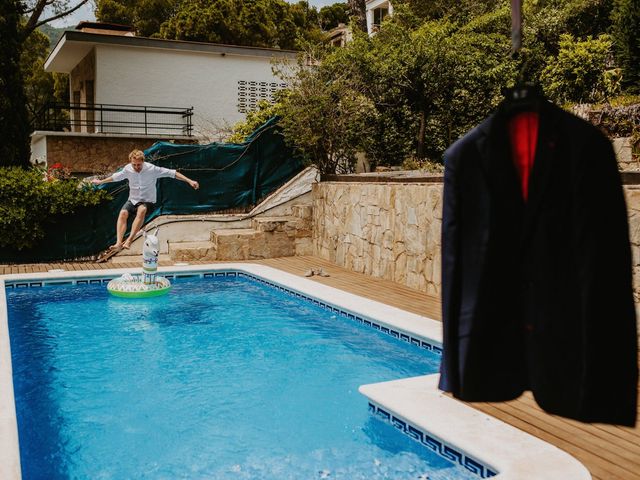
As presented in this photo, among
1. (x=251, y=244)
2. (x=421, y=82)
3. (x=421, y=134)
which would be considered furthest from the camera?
(x=421, y=134)

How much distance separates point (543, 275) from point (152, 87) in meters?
20.7

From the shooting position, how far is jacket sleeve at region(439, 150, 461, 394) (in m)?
2.42

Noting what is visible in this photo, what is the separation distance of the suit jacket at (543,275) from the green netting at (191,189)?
1153 cm

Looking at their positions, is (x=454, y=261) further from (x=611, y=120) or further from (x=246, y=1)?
(x=246, y=1)

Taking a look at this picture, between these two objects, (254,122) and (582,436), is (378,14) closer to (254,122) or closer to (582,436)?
(254,122)

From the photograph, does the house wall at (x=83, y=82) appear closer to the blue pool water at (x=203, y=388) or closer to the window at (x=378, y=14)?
the blue pool water at (x=203, y=388)

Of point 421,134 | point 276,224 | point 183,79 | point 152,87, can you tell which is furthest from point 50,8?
point 421,134

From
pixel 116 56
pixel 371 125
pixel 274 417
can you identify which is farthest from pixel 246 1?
pixel 274 417

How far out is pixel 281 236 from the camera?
13.4m

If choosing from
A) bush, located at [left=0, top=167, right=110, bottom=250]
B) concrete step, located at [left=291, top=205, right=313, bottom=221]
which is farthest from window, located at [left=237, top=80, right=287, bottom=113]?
bush, located at [left=0, top=167, right=110, bottom=250]

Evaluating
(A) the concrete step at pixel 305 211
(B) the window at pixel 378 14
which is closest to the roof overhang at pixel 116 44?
(A) the concrete step at pixel 305 211

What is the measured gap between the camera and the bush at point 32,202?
11836 mm

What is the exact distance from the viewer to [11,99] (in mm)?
14852

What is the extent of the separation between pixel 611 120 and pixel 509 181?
471 inches
